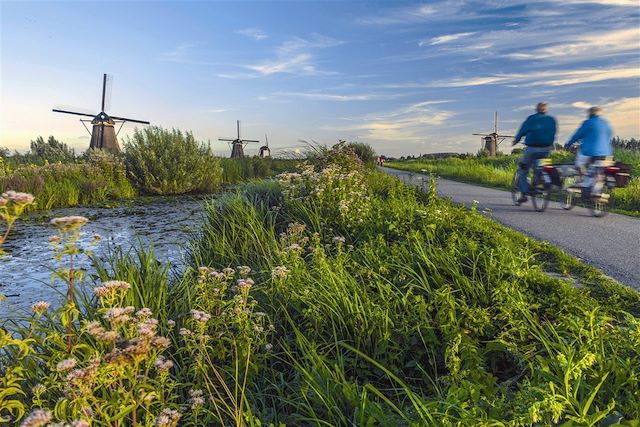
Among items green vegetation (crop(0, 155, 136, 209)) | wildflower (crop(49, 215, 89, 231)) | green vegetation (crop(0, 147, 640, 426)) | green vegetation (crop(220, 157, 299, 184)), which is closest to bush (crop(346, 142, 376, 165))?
green vegetation (crop(220, 157, 299, 184))

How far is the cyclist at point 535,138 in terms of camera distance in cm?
1008

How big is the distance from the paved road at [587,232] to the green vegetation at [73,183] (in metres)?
12.9

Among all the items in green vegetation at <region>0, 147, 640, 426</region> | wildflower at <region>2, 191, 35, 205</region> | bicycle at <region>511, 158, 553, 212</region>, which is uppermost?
bicycle at <region>511, 158, 553, 212</region>

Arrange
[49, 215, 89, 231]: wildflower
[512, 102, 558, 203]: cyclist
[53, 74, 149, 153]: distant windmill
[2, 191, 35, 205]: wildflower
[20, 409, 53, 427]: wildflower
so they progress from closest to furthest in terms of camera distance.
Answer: [20, 409, 53, 427]: wildflower < [2, 191, 35, 205]: wildflower < [49, 215, 89, 231]: wildflower < [512, 102, 558, 203]: cyclist < [53, 74, 149, 153]: distant windmill

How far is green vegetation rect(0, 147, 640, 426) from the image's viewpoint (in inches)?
99.0

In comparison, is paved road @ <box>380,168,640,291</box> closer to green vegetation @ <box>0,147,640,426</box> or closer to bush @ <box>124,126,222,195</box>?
green vegetation @ <box>0,147,640,426</box>

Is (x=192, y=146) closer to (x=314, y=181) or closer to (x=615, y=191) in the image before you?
(x=314, y=181)

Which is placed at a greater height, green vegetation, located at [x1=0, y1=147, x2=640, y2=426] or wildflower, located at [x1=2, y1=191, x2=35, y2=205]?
wildflower, located at [x1=2, y1=191, x2=35, y2=205]

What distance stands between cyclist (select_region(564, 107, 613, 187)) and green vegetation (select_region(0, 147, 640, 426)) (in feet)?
A: 14.3

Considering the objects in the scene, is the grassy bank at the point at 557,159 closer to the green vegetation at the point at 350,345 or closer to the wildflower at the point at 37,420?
the green vegetation at the point at 350,345

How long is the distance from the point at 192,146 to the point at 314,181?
499 inches

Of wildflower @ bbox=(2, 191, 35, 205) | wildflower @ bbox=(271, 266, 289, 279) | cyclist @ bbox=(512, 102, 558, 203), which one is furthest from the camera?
cyclist @ bbox=(512, 102, 558, 203)

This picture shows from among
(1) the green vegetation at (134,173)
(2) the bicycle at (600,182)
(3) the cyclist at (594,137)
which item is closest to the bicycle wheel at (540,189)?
(2) the bicycle at (600,182)

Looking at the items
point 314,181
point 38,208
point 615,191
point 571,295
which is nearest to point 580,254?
point 571,295
